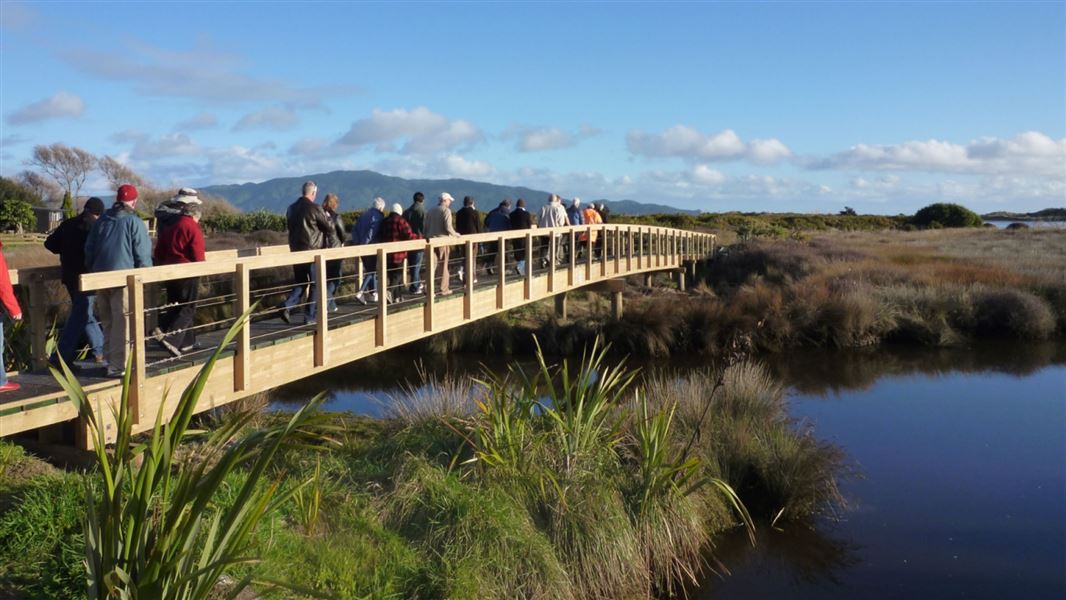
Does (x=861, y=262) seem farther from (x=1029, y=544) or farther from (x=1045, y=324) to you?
(x=1029, y=544)

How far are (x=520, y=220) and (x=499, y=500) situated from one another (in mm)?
10524

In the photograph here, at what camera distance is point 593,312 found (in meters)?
21.9

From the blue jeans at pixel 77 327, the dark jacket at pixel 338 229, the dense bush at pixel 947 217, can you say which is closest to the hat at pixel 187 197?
the blue jeans at pixel 77 327

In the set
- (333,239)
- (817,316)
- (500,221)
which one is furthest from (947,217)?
(333,239)

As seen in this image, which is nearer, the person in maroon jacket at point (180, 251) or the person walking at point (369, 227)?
the person in maroon jacket at point (180, 251)

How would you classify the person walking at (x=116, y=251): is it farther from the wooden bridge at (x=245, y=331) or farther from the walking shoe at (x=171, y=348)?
the walking shoe at (x=171, y=348)

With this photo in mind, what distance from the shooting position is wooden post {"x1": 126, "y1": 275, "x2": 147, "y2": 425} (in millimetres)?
6457

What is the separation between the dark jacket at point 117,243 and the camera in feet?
23.2

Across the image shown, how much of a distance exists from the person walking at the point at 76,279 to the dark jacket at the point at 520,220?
957 cm

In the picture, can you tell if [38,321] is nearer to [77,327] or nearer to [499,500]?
[77,327]

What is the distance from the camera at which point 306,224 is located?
1008 cm

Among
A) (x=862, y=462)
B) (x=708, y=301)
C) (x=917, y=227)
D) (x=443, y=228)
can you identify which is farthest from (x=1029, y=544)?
(x=917, y=227)

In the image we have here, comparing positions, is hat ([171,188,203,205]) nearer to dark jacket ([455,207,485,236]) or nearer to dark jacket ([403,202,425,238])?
dark jacket ([403,202,425,238])

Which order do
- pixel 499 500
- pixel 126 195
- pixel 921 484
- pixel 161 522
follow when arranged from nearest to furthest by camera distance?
pixel 161 522 → pixel 499 500 → pixel 126 195 → pixel 921 484
